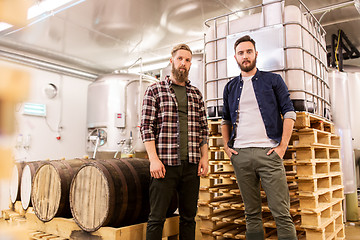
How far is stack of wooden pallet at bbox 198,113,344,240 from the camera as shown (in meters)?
3.39

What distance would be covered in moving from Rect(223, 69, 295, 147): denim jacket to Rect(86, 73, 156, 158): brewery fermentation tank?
19.1ft

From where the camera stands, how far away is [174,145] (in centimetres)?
306

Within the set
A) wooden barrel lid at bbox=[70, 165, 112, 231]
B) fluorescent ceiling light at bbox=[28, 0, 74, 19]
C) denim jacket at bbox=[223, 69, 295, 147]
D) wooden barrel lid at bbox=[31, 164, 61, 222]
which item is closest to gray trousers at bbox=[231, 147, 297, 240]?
denim jacket at bbox=[223, 69, 295, 147]

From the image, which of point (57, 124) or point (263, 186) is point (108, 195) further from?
point (57, 124)

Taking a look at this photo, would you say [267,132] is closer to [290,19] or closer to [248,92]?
[248,92]

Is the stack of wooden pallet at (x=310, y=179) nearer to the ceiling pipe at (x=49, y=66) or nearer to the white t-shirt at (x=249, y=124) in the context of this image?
the white t-shirt at (x=249, y=124)

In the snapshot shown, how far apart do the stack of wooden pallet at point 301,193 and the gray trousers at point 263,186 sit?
0.55 meters

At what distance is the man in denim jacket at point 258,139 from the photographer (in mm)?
2943

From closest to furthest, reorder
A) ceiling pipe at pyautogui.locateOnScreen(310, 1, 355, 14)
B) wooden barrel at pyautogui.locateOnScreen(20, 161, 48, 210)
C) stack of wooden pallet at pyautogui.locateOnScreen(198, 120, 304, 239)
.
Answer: stack of wooden pallet at pyautogui.locateOnScreen(198, 120, 304, 239)
wooden barrel at pyautogui.locateOnScreen(20, 161, 48, 210)
ceiling pipe at pyautogui.locateOnScreen(310, 1, 355, 14)

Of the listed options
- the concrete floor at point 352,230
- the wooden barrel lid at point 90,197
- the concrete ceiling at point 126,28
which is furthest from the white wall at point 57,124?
the concrete floor at point 352,230

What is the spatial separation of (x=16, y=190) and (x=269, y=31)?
4577 millimetres

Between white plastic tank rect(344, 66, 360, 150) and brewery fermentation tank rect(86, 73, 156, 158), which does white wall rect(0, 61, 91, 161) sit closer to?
brewery fermentation tank rect(86, 73, 156, 158)

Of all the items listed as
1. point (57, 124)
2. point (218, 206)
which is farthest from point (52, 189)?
point (57, 124)

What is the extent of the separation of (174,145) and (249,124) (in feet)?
2.68
